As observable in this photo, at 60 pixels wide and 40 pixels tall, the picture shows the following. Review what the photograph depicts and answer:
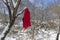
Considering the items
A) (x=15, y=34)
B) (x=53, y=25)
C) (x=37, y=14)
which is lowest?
(x=15, y=34)

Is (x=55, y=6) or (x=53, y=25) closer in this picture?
(x=55, y=6)

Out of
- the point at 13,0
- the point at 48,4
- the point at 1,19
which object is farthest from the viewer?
the point at 1,19

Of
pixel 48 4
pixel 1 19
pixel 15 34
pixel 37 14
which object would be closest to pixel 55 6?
pixel 48 4

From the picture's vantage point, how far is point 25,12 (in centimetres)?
276

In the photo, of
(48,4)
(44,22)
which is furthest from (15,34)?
(48,4)

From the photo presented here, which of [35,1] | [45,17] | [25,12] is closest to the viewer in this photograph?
[25,12]

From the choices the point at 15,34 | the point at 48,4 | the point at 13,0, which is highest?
the point at 13,0

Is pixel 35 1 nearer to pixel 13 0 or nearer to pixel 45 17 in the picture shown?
pixel 45 17

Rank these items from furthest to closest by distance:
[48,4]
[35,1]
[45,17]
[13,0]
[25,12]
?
[45,17] < [48,4] < [35,1] < [13,0] < [25,12]

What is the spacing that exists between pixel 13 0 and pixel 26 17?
54cm

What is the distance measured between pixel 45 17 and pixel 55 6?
3.42 ft

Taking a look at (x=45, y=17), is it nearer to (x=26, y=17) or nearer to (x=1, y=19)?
(x=1, y=19)

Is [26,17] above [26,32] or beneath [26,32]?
above

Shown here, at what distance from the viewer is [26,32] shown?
5980 millimetres
